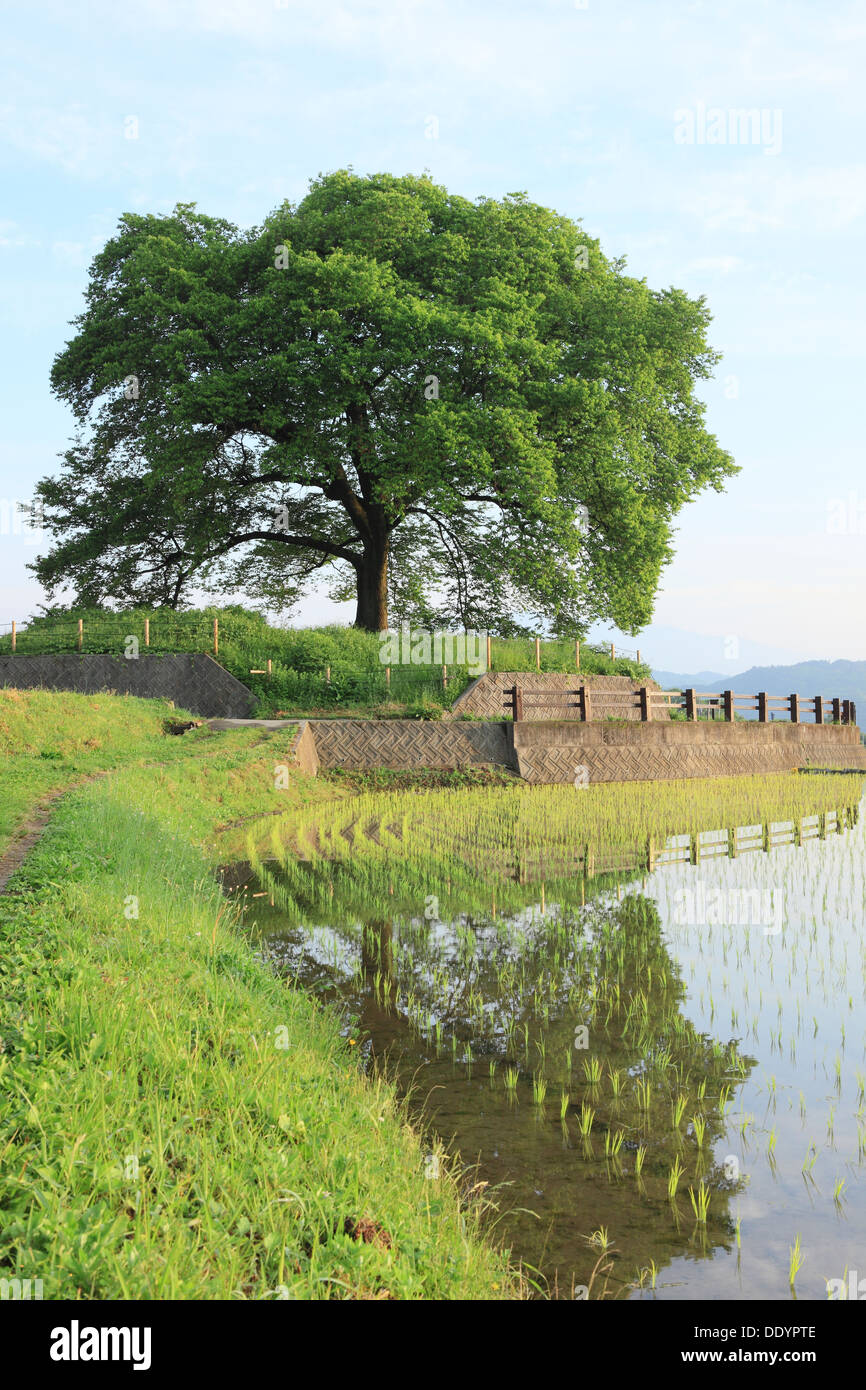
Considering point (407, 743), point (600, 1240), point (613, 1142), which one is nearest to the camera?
point (600, 1240)

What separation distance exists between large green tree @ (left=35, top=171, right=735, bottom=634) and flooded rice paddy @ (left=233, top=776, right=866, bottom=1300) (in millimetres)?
17402

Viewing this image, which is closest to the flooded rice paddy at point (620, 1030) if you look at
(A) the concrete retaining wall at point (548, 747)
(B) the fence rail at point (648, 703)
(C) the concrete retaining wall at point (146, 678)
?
(A) the concrete retaining wall at point (548, 747)

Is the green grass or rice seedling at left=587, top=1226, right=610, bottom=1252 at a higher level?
the green grass

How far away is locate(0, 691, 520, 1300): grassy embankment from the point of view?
3.21 m

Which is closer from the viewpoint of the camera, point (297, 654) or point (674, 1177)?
point (674, 1177)

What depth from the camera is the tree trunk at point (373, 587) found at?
3378 centimetres

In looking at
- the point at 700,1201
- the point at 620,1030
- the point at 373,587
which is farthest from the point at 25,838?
the point at 373,587

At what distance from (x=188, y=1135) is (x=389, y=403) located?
29037 mm

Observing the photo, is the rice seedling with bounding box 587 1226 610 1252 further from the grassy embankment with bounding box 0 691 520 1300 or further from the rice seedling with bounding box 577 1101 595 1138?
the rice seedling with bounding box 577 1101 595 1138

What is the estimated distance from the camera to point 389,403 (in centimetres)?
3056

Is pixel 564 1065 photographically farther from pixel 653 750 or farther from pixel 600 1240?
pixel 653 750
